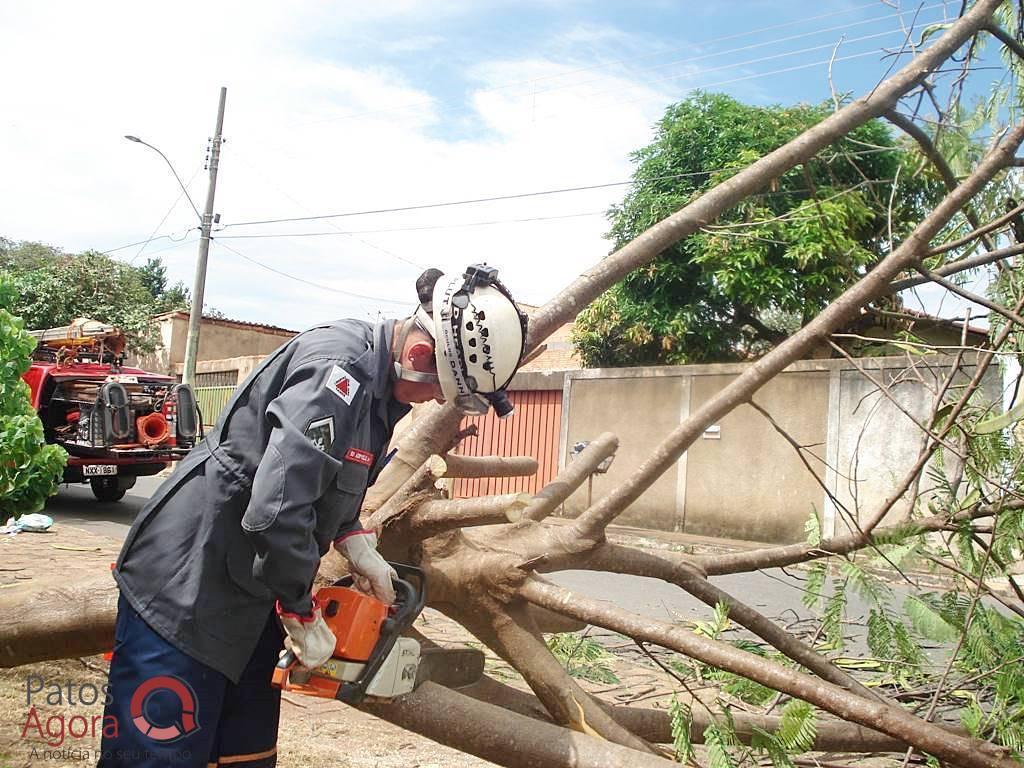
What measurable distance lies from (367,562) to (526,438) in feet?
38.6

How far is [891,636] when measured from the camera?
296 cm

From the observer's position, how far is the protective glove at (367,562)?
2.15 metres

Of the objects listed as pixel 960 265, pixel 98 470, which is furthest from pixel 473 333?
pixel 98 470

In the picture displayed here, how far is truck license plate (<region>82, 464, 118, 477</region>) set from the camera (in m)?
9.41

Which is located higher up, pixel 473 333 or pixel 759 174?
pixel 759 174

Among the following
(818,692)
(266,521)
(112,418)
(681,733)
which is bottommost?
(681,733)

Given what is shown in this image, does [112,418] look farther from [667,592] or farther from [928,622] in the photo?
[928,622]

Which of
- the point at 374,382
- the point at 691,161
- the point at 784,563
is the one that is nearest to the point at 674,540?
the point at 691,161

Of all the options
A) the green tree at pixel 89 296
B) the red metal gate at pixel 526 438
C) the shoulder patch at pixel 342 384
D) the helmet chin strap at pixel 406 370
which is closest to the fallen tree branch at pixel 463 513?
the helmet chin strap at pixel 406 370

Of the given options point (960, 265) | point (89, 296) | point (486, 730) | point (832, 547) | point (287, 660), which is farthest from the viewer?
point (89, 296)

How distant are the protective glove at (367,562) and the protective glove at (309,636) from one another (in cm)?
20

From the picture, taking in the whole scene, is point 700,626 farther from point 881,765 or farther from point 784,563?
point 881,765

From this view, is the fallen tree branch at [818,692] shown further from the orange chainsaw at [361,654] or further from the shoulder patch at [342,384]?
the shoulder patch at [342,384]

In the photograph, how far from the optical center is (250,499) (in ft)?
6.02
